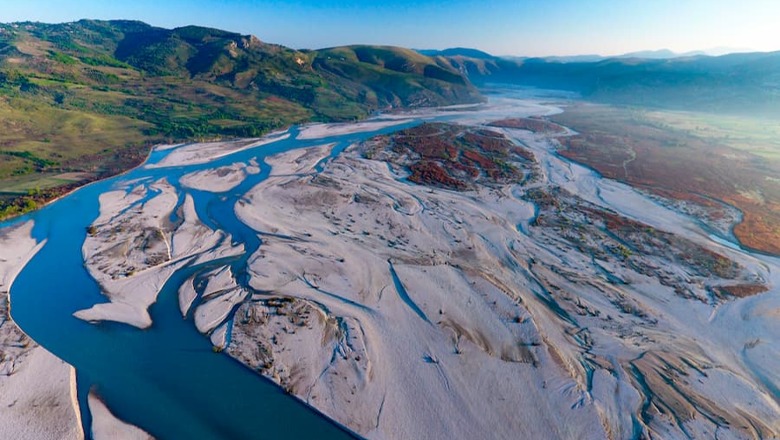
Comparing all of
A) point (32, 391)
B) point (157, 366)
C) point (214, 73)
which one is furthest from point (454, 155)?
point (214, 73)

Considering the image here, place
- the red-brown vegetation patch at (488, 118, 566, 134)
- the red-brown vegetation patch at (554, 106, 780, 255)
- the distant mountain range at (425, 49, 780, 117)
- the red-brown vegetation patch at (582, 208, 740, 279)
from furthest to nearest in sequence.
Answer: the distant mountain range at (425, 49, 780, 117)
the red-brown vegetation patch at (488, 118, 566, 134)
the red-brown vegetation patch at (554, 106, 780, 255)
the red-brown vegetation patch at (582, 208, 740, 279)

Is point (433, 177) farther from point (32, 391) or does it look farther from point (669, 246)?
point (32, 391)

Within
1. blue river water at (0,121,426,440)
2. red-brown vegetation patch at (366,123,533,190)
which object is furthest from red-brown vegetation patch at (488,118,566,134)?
blue river water at (0,121,426,440)

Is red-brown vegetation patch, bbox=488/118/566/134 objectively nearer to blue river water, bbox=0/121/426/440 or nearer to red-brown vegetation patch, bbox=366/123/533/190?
red-brown vegetation patch, bbox=366/123/533/190

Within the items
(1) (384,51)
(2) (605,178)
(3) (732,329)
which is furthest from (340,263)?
(1) (384,51)

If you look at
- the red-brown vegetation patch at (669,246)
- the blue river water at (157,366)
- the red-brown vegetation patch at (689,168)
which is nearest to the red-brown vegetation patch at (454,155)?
the red-brown vegetation patch at (689,168)

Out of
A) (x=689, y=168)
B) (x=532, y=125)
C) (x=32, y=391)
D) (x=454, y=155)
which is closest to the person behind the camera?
(x=32, y=391)
